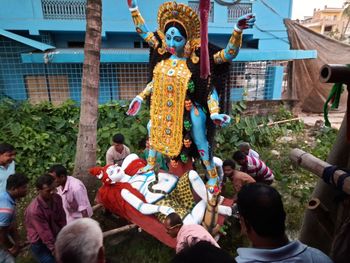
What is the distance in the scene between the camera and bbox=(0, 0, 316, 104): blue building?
7402mm

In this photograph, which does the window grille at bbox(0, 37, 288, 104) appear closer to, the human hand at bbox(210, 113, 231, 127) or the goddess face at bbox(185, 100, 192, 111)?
the goddess face at bbox(185, 100, 192, 111)

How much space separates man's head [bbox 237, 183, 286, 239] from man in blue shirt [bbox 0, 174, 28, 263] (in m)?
1.88

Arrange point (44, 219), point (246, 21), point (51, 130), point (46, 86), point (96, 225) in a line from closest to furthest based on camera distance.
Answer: point (96, 225), point (44, 219), point (246, 21), point (51, 130), point (46, 86)

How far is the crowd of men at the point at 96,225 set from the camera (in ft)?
4.18

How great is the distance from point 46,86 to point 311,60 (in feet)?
27.2

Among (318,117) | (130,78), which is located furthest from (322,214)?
(318,117)

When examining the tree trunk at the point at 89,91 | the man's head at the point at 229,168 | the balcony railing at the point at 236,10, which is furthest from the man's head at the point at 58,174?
the balcony railing at the point at 236,10

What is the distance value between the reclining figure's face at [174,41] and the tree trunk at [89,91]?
4.05ft

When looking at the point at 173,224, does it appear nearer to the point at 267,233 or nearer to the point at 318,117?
the point at 267,233

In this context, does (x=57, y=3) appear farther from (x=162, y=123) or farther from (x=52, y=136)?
(x=162, y=123)

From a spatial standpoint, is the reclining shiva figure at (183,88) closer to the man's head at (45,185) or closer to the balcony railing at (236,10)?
the man's head at (45,185)

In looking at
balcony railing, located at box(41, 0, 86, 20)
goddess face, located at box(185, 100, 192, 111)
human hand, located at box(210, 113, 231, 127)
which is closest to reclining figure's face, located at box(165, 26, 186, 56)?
goddess face, located at box(185, 100, 192, 111)

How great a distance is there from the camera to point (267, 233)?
132cm

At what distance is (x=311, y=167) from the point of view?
144cm
